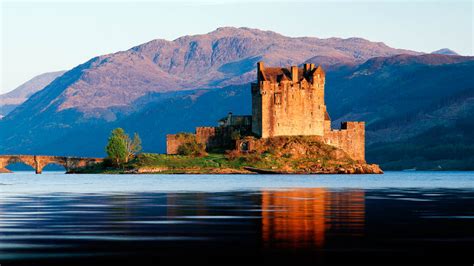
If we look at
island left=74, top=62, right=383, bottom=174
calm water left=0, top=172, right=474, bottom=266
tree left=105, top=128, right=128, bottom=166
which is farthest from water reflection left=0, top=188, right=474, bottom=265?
tree left=105, top=128, right=128, bottom=166

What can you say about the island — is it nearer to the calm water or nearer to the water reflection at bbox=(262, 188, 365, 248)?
the water reflection at bbox=(262, 188, 365, 248)

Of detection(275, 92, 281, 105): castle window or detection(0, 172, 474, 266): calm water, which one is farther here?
detection(275, 92, 281, 105): castle window

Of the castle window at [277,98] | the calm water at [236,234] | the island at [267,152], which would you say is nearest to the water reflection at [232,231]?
the calm water at [236,234]

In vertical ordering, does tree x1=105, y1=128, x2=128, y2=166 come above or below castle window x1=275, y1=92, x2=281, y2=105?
below

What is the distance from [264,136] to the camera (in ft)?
646

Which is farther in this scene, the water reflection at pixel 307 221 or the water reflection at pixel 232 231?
the water reflection at pixel 307 221

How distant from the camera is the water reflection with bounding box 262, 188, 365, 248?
37.7 meters

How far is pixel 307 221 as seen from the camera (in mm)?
46875

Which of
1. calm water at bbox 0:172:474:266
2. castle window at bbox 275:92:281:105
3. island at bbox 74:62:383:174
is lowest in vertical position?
calm water at bbox 0:172:474:266

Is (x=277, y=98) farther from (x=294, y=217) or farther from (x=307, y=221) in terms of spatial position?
(x=307, y=221)

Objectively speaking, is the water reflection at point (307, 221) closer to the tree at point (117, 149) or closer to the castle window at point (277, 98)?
the tree at point (117, 149)

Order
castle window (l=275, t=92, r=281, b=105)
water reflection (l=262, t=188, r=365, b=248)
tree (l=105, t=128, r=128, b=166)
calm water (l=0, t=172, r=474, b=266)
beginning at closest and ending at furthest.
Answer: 1. calm water (l=0, t=172, r=474, b=266)
2. water reflection (l=262, t=188, r=365, b=248)
3. tree (l=105, t=128, r=128, b=166)
4. castle window (l=275, t=92, r=281, b=105)

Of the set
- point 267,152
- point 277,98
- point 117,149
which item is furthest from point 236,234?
point 277,98

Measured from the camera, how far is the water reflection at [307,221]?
37.7 metres
